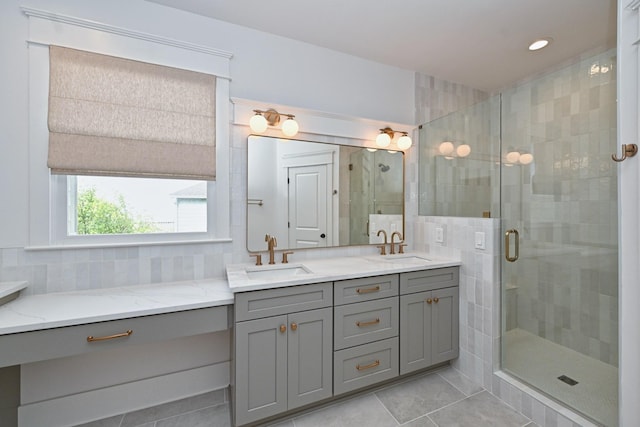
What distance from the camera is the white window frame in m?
1.55

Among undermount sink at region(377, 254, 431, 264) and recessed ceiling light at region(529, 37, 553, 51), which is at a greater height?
recessed ceiling light at region(529, 37, 553, 51)

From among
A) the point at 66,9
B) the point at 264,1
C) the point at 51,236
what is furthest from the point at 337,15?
the point at 51,236

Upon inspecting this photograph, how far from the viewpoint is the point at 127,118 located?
171 centimetres

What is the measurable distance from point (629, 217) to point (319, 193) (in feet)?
5.72

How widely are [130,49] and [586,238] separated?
3.09 metres

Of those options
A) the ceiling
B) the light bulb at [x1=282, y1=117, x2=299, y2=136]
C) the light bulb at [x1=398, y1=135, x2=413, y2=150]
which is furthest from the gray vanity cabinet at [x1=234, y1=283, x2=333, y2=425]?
the ceiling

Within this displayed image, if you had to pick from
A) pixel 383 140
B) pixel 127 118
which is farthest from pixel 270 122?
pixel 383 140

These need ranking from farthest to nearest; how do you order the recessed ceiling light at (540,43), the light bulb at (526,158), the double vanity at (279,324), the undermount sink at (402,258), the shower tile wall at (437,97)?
the shower tile wall at (437,97) → the undermount sink at (402,258) → the recessed ceiling light at (540,43) → the light bulb at (526,158) → the double vanity at (279,324)

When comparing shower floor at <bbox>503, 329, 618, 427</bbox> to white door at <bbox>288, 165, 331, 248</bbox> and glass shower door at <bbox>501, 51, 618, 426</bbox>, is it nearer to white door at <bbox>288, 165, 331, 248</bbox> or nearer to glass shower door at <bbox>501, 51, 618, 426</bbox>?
glass shower door at <bbox>501, 51, 618, 426</bbox>

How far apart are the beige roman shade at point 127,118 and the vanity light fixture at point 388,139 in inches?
55.2

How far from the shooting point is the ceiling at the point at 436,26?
70.6 inches

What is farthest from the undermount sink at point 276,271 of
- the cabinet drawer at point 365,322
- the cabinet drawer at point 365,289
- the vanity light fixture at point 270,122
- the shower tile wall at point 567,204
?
the shower tile wall at point 567,204

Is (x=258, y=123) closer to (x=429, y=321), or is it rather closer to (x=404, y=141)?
(x=404, y=141)

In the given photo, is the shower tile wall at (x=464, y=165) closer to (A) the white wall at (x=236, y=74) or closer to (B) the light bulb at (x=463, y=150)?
(B) the light bulb at (x=463, y=150)
